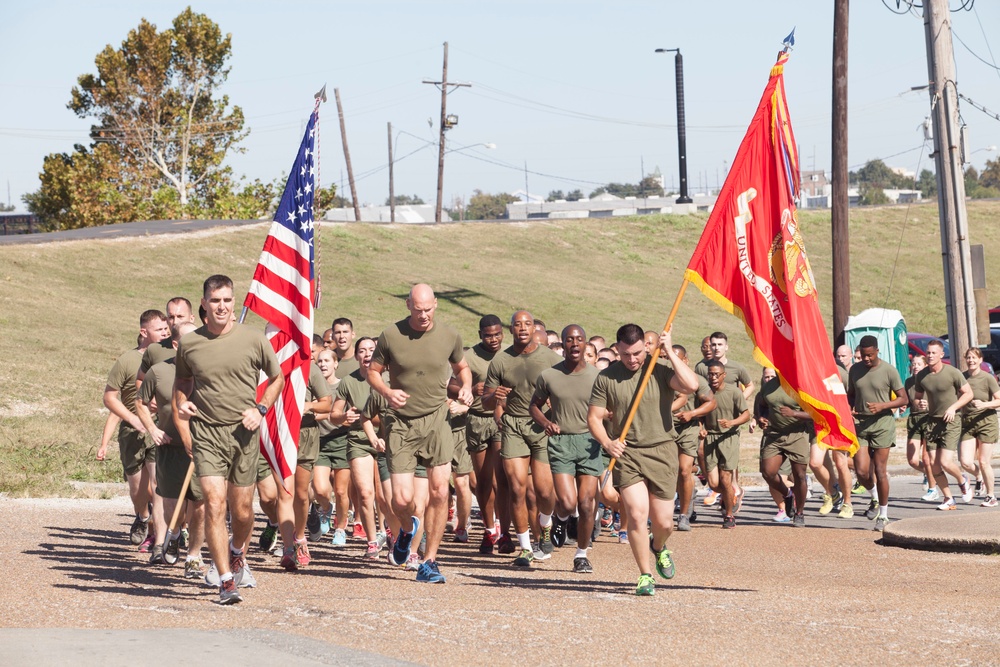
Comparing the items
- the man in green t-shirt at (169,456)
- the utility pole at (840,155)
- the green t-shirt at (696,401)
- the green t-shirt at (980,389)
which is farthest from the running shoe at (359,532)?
the utility pole at (840,155)

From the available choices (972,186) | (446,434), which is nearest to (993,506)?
(446,434)

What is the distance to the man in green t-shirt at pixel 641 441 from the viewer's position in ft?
30.3

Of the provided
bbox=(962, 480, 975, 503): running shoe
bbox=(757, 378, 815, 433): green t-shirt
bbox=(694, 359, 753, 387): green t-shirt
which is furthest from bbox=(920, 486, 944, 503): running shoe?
bbox=(694, 359, 753, 387): green t-shirt

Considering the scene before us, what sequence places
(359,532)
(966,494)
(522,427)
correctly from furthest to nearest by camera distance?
(966,494) < (359,532) < (522,427)

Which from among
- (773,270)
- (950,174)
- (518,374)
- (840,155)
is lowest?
(518,374)

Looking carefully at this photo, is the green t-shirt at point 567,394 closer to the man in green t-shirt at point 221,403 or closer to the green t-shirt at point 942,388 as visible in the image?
the man in green t-shirt at point 221,403

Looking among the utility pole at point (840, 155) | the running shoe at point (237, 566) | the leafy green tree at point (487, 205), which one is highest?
the leafy green tree at point (487, 205)

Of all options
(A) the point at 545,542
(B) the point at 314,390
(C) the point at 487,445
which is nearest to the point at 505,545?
(A) the point at 545,542

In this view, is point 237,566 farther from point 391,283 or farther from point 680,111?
point 680,111

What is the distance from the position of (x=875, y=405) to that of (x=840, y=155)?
1011 cm

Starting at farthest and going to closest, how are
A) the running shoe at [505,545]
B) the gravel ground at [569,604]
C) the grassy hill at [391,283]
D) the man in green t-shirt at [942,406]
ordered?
the grassy hill at [391,283] → the man in green t-shirt at [942,406] → the running shoe at [505,545] → the gravel ground at [569,604]

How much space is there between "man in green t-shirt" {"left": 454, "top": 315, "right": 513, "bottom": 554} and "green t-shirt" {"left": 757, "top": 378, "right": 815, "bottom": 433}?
12.0 feet

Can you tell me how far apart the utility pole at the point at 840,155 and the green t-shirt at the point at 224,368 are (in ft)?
52.7

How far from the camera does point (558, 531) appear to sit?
40.0ft
